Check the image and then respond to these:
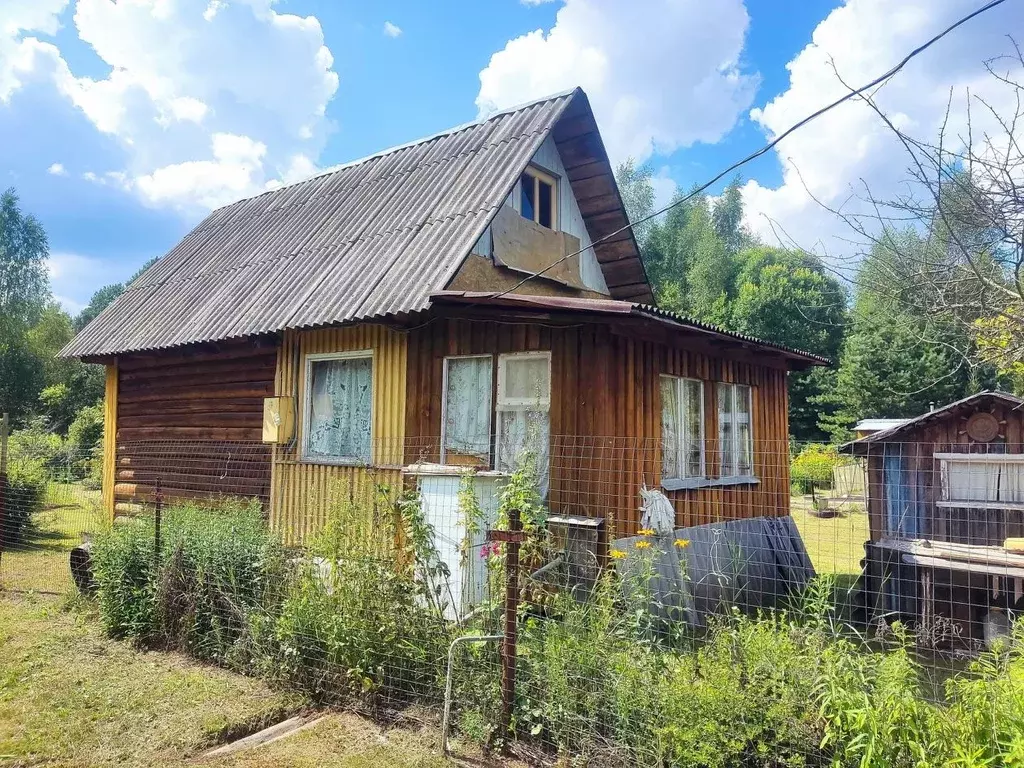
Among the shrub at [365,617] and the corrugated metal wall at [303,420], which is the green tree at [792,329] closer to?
the corrugated metal wall at [303,420]

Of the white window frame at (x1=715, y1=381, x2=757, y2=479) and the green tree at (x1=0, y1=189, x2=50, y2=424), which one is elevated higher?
the green tree at (x1=0, y1=189, x2=50, y2=424)

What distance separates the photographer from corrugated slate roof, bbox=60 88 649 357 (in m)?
8.62

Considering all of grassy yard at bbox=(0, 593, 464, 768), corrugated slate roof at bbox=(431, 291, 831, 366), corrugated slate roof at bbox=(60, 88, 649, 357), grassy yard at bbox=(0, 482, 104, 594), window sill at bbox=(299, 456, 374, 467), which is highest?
corrugated slate roof at bbox=(60, 88, 649, 357)

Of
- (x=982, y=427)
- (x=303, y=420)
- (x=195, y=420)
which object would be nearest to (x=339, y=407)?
(x=303, y=420)

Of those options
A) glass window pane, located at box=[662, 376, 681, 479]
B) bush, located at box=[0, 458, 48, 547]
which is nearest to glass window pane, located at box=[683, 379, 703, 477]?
glass window pane, located at box=[662, 376, 681, 479]

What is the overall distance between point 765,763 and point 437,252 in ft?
21.3

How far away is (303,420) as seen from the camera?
948 cm

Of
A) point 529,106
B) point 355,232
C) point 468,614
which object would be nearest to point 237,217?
point 355,232

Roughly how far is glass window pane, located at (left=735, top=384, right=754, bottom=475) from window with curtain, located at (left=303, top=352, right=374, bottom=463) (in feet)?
17.1

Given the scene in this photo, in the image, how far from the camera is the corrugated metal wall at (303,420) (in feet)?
27.5

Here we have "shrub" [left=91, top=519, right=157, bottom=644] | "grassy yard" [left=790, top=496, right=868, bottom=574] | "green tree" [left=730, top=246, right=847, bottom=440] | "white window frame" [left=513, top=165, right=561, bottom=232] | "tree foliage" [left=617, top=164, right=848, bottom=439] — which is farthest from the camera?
"tree foliage" [left=617, top=164, right=848, bottom=439]

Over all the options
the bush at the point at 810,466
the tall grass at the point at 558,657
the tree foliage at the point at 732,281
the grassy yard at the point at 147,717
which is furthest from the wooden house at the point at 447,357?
the tree foliage at the point at 732,281

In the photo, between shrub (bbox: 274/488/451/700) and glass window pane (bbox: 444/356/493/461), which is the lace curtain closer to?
glass window pane (bbox: 444/356/493/461)

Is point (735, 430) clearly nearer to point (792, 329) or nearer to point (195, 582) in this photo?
point (195, 582)
